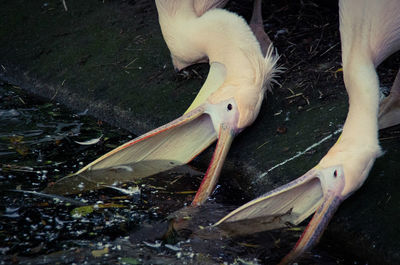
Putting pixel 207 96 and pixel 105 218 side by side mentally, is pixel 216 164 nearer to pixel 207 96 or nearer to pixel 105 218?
pixel 207 96

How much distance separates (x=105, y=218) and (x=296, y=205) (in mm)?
852

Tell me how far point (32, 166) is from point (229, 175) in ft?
3.31

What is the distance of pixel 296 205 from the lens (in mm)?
2998

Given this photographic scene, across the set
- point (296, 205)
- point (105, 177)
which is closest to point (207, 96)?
point (105, 177)

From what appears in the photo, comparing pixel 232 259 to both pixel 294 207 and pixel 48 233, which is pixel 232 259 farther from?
pixel 48 233

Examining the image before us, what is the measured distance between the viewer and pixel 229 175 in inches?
136

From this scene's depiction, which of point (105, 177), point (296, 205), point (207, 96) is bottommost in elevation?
point (296, 205)

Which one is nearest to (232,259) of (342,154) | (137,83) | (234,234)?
(234,234)

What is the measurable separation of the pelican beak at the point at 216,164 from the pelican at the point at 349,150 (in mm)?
209

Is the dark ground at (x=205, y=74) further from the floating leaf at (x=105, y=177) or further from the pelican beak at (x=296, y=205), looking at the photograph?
the floating leaf at (x=105, y=177)

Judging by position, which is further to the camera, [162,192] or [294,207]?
[162,192]

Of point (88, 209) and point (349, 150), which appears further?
point (88, 209)

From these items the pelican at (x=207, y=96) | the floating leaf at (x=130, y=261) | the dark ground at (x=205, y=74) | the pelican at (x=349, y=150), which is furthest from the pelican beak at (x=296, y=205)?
the floating leaf at (x=130, y=261)

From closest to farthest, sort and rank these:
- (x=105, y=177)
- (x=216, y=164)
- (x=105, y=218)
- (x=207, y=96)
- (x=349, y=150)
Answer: (x=349, y=150) < (x=105, y=218) < (x=216, y=164) < (x=105, y=177) < (x=207, y=96)
